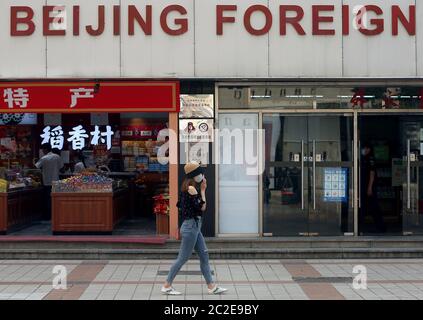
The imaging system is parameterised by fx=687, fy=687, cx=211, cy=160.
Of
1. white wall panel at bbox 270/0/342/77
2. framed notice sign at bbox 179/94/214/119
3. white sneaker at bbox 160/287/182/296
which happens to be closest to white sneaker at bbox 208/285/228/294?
white sneaker at bbox 160/287/182/296

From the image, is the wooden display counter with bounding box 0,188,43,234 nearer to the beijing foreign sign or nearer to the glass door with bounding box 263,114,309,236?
the beijing foreign sign

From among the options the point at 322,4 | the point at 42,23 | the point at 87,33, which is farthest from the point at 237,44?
the point at 42,23

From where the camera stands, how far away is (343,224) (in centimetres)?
1327

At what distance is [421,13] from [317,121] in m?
2.78

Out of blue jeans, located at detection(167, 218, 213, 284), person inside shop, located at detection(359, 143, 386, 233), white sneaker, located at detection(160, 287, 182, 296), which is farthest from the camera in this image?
person inside shop, located at detection(359, 143, 386, 233)

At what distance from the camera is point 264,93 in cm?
1315

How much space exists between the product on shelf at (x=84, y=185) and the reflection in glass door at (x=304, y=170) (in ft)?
10.1

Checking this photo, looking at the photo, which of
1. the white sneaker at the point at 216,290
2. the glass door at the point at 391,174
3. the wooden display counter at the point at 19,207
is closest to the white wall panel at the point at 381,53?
the glass door at the point at 391,174

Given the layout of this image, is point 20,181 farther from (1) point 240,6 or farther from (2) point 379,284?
(2) point 379,284

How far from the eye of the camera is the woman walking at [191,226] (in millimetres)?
9125

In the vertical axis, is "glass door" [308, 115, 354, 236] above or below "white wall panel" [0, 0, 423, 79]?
below

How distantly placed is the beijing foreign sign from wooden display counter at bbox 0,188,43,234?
10.7 feet

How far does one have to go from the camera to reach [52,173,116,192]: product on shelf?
13125mm

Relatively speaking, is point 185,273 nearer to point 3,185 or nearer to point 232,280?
point 232,280
